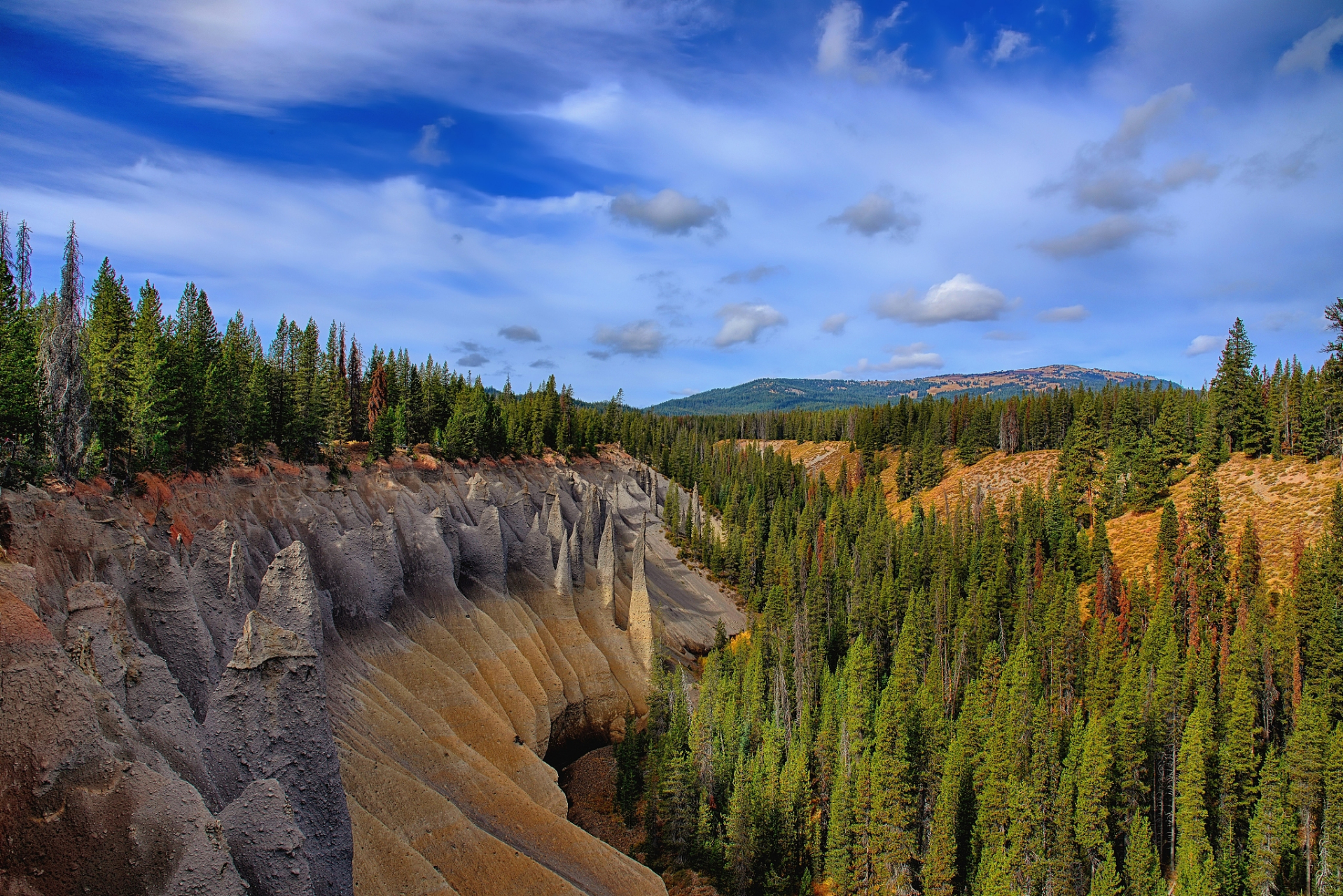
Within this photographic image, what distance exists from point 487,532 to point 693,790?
77.2 ft

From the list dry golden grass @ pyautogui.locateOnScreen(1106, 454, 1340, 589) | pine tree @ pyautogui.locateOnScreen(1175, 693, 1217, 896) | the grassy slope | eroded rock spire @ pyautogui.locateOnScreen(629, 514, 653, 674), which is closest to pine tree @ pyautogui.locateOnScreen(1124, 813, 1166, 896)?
pine tree @ pyautogui.locateOnScreen(1175, 693, 1217, 896)

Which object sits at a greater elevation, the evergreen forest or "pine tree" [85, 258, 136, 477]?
"pine tree" [85, 258, 136, 477]

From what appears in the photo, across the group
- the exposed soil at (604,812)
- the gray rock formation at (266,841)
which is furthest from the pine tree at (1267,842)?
the gray rock formation at (266,841)

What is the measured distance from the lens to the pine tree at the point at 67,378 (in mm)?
31833

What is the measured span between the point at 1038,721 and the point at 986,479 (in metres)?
84.9

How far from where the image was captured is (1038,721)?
127 ft

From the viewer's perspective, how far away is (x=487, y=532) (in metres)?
51.9

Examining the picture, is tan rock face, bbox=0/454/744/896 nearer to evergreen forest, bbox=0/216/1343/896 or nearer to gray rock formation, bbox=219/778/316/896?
gray rock formation, bbox=219/778/316/896

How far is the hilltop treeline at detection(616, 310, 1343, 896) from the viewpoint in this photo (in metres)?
34.2

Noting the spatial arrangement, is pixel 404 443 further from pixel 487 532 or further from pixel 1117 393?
pixel 1117 393

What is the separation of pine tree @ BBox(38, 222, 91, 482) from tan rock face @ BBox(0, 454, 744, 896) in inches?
188

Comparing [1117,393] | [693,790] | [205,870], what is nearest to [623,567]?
[693,790]

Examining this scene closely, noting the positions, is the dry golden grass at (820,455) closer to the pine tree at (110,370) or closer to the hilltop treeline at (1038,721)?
the hilltop treeline at (1038,721)

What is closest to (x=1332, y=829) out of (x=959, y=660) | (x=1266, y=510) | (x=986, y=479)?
(x=959, y=660)
